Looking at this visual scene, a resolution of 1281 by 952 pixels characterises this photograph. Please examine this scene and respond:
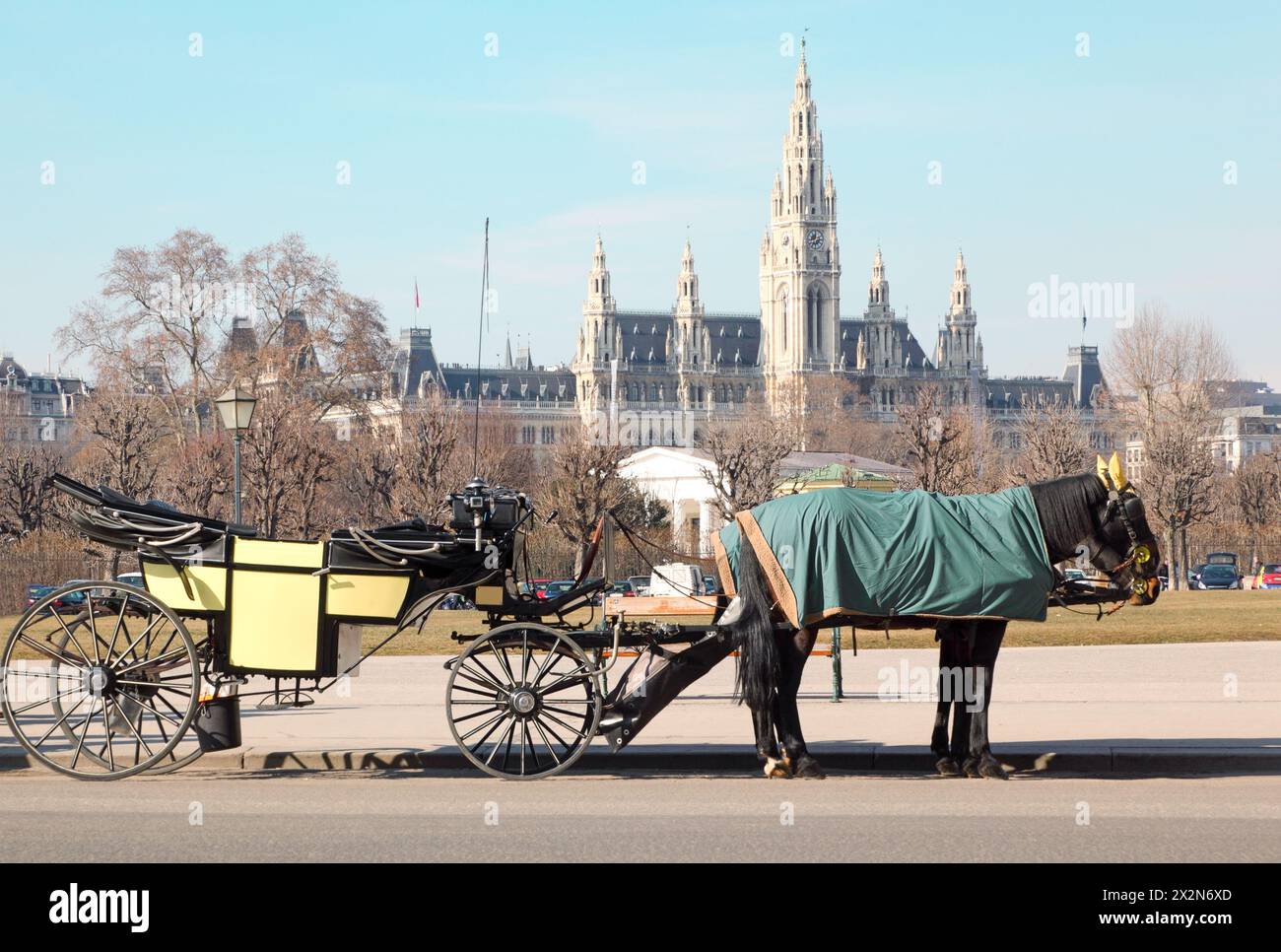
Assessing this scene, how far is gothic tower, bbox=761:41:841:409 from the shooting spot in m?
189

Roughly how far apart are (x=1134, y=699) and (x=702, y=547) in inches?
2055

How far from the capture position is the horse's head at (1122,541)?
11.2m

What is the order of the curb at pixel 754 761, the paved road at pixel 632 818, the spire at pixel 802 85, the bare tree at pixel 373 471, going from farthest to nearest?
1. the spire at pixel 802 85
2. the bare tree at pixel 373 471
3. the curb at pixel 754 761
4. the paved road at pixel 632 818

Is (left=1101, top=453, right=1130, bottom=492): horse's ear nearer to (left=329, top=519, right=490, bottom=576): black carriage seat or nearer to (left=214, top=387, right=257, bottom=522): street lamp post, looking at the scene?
(left=329, top=519, right=490, bottom=576): black carriage seat

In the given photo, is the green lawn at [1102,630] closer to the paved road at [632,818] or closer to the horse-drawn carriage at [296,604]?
the horse-drawn carriage at [296,604]

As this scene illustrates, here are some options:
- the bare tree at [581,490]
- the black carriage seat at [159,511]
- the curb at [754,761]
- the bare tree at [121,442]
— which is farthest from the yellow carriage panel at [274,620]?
the bare tree at [121,442]

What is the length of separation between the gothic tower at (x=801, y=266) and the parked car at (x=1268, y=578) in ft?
420

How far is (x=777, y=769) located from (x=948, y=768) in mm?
1113

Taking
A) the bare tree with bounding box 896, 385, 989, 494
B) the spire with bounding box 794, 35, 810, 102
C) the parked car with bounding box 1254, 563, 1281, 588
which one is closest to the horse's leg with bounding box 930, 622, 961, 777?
the bare tree with bounding box 896, 385, 989, 494

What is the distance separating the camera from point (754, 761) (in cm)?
1164

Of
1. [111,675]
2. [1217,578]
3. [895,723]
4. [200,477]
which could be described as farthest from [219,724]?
[1217,578]

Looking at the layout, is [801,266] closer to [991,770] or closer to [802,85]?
[802,85]
